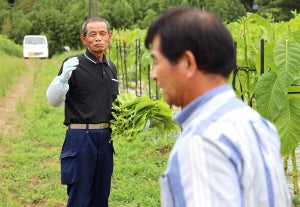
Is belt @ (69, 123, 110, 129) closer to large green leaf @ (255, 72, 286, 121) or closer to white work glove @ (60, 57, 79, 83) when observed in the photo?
white work glove @ (60, 57, 79, 83)

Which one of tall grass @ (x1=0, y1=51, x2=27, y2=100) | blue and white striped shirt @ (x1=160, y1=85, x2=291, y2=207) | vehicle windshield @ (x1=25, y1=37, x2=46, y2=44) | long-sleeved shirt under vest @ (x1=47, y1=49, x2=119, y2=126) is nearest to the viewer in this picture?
blue and white striped shirt @ (x1=160, y1=85, x2=291, y2=207)

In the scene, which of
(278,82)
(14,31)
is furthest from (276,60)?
(14,31)

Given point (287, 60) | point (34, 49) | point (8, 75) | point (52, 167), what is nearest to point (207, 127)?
point (287, 60)

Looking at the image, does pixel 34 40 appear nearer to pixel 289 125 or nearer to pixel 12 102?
pixel 12 102

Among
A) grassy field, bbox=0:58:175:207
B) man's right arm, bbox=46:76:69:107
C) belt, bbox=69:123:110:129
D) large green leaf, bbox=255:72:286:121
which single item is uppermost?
man's right arm, bbox=46:76:69:107

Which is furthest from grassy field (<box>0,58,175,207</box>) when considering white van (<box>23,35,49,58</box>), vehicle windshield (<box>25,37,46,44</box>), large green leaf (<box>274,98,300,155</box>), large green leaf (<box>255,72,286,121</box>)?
vehicle windshield (<box>25,37,46,44</box>)

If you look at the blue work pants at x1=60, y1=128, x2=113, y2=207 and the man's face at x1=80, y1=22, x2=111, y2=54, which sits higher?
the man's face at x1=80, y1=22, x2=111, y2=54

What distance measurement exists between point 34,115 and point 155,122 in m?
5.87

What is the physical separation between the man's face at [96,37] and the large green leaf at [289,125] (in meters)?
1.38

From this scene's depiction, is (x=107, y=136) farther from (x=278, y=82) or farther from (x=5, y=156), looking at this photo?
(x=5, y=156)

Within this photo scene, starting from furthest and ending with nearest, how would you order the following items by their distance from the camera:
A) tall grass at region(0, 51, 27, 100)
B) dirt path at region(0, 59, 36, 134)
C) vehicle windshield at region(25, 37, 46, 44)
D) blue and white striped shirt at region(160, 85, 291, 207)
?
vehicle windshield at region(25, 37, 46, 44) → tall grass at region(0, 51, 27, 100) → dirt path at region(0, 59, 36, 134) → blue and white striped shirt at region(160, 85, 291, 207)

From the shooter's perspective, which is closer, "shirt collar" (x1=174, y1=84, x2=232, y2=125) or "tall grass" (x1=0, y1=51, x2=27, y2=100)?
"shirt collar" (x1=174, y1=84, x2=232, y2=125)

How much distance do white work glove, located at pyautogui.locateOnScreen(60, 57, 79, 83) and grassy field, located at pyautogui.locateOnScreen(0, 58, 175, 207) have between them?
70 cm

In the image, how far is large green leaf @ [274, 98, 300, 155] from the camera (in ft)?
11.9
